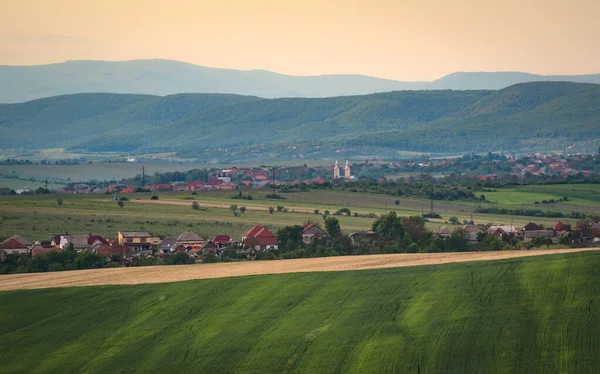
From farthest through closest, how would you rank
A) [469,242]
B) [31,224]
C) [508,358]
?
[31,224], [469,242], [508,358]

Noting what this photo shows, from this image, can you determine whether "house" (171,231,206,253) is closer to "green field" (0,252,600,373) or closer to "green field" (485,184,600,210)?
"green field" (0,252,600,373)

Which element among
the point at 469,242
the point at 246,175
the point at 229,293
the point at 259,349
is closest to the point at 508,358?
the point at 259,349

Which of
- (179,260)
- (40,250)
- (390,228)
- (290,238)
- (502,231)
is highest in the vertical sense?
(390,228)

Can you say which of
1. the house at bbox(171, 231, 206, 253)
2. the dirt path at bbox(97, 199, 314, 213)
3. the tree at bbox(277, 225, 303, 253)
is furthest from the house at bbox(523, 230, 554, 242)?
the dirt path at bbox(97, 199, 314, 213)

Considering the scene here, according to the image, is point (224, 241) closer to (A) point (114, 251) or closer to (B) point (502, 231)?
(A) point (114, 251)

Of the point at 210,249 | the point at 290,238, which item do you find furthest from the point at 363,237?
the point at 210,249

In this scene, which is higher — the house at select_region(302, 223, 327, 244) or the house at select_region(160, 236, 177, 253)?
the house at select_region(302, 223, 327, 244)

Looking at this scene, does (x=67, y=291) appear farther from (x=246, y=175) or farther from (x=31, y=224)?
(x=246, y=175)
